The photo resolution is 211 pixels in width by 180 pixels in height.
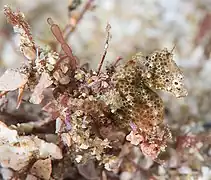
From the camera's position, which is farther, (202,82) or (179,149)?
(202,82)

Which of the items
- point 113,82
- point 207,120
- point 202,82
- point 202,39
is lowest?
point 113,82

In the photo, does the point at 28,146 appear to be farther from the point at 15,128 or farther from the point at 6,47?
the point at 6,47

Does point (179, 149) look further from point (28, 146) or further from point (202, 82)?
point (202, 82)

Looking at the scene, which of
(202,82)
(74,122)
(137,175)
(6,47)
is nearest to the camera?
(74,122)

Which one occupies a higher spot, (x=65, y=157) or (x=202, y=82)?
(x=202, y=82)

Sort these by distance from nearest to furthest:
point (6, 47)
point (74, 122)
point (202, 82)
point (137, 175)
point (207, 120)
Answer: point (74, 122)
point (137, 175)
point (207, 120)
point (202, 82)
point (6, 47)

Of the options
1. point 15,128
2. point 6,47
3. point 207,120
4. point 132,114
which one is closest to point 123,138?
point 132,114
